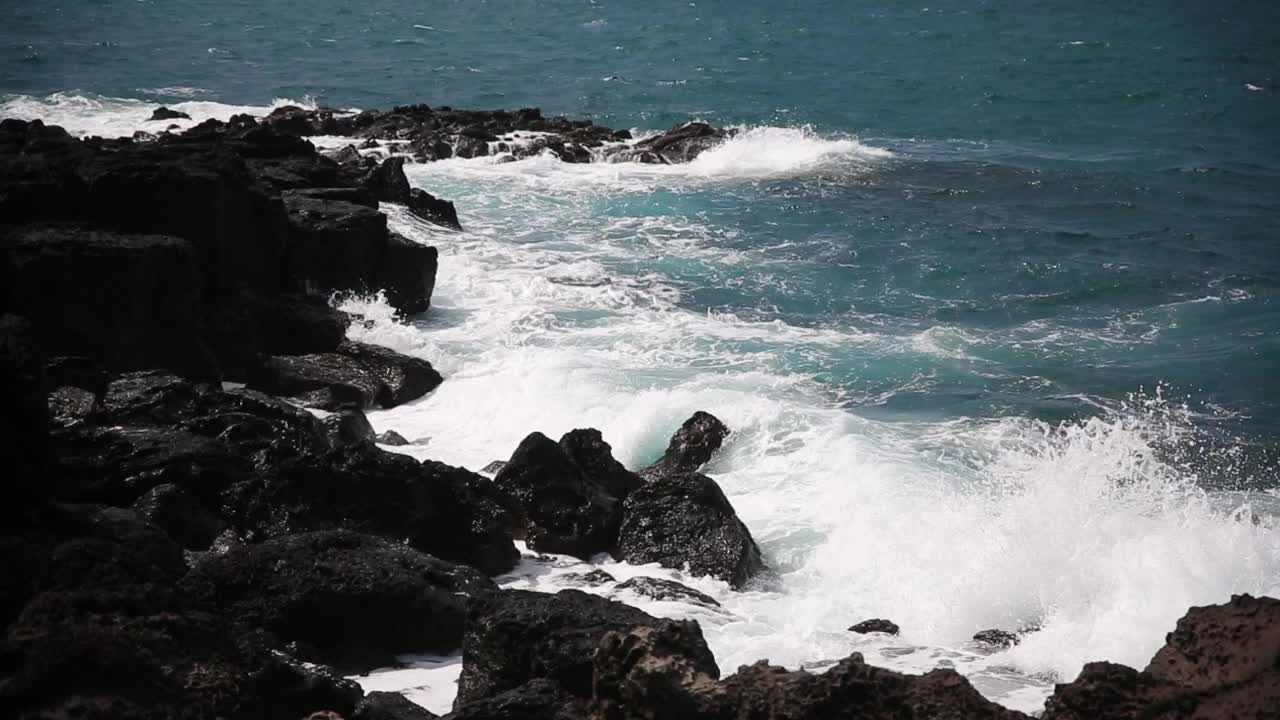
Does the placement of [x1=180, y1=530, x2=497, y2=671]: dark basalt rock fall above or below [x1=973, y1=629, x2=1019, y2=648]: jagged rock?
above

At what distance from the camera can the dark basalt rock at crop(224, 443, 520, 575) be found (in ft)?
31.6

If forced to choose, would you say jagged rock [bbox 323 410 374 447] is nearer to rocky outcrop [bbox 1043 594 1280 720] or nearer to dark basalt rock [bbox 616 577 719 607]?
dark basalt rock [bbox 616 577 719 607]

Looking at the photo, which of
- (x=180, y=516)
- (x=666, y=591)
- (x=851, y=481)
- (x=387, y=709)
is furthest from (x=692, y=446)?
(x=387, y=709)

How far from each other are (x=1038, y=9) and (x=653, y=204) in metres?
38.5

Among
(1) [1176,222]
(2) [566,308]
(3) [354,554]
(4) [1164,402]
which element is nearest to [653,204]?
(2) [566,308]

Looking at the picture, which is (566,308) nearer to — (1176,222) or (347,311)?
(347,311)

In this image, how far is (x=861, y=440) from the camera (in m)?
13.9

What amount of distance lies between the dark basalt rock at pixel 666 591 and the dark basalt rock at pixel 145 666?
3318 millimetres

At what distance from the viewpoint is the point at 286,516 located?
9562mm

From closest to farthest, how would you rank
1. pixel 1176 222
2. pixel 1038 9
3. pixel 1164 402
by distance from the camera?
pixel 1164 402 → pixel 1176 222 → pixel 1038 9

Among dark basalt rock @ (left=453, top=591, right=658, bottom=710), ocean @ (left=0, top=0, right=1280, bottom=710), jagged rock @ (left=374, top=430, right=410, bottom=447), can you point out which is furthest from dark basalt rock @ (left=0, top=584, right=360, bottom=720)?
jagged rock @ (left=374, top=430, right=410, bottom=447)

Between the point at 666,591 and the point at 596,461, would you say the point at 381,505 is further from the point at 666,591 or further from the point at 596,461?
the point at 596,461

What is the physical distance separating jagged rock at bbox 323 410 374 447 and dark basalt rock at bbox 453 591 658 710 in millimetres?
4899

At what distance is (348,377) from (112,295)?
278cm
